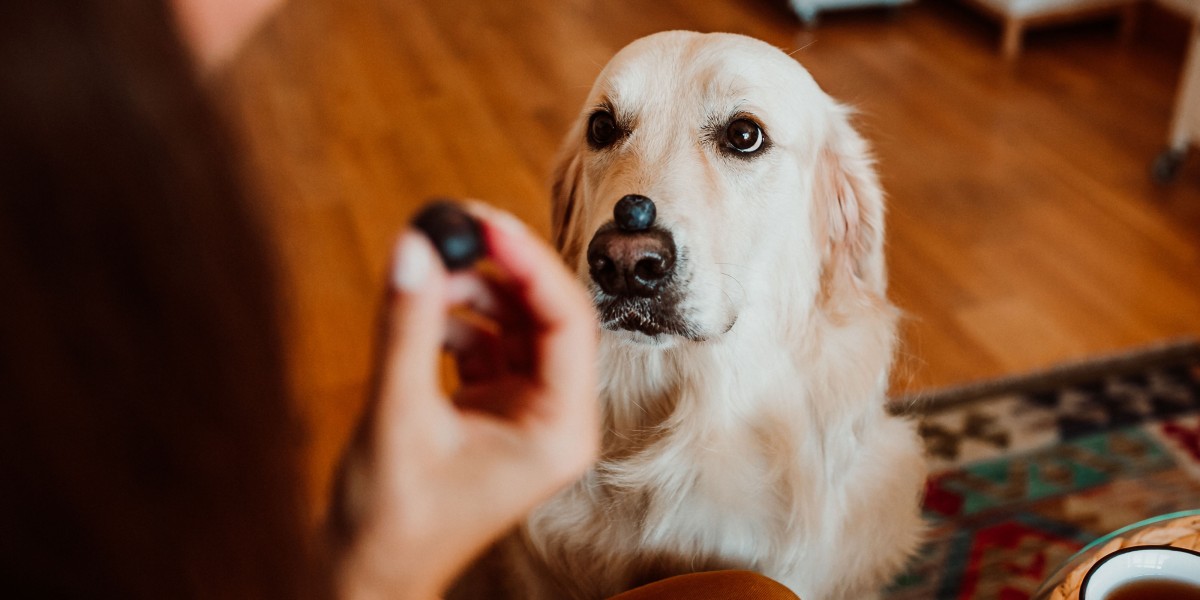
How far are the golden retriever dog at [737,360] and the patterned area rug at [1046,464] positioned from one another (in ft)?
1.59

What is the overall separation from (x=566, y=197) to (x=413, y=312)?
3.40 ft

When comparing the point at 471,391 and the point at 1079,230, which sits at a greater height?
the point at 471,391

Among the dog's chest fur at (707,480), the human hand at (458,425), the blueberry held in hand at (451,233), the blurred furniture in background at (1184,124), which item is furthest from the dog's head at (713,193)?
the blurred furniture in background at (1184,124)

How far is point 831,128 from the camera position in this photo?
56.2 inches

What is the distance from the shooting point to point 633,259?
1123mm

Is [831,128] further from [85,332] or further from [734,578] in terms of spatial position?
[85,332]

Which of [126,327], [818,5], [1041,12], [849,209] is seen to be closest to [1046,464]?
[849,209]

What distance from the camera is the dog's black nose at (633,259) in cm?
112

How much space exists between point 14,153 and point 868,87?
3.63 m

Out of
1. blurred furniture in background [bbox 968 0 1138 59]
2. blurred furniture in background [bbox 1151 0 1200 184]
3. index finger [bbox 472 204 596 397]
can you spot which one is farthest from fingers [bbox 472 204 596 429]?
blurred furniture in background [bbox 968 0 1138 59]

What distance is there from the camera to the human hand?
533mm

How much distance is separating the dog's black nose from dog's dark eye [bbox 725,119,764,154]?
250 mm

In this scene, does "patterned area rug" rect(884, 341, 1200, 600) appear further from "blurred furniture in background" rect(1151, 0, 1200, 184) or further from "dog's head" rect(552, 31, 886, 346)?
"blurred furniture in background" rect(1151, 0, 1200, 184)

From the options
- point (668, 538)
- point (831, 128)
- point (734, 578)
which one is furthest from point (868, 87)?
Result: point (734, 578)
